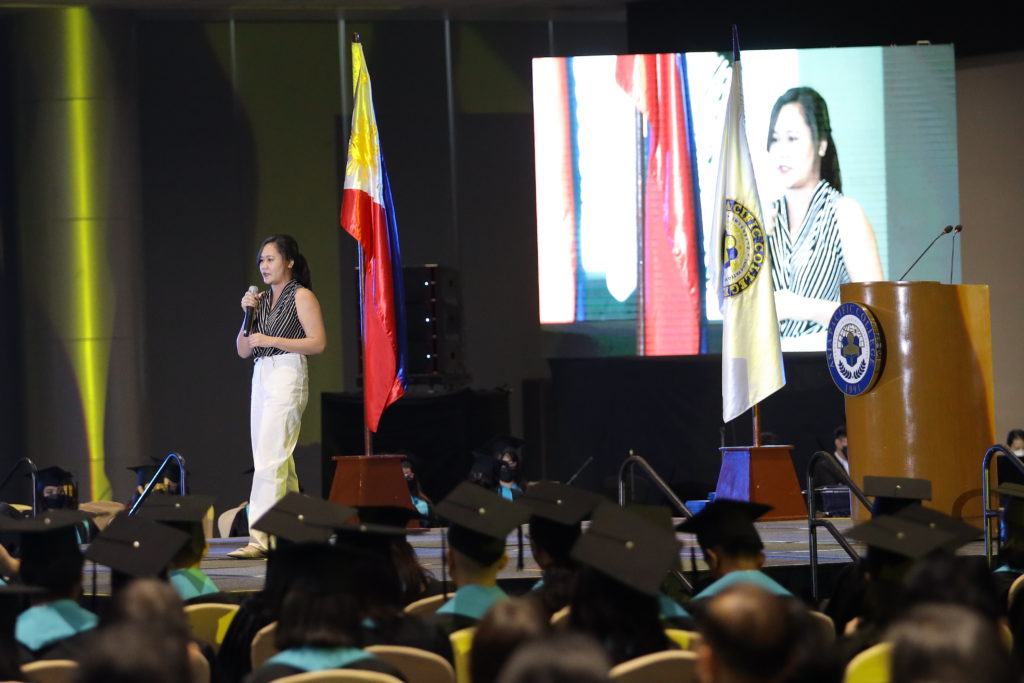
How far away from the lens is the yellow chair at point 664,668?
286 cm

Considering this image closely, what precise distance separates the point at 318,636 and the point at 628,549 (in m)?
0.96

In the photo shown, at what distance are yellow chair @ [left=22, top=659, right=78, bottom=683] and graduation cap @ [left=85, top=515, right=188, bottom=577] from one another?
3.80ft

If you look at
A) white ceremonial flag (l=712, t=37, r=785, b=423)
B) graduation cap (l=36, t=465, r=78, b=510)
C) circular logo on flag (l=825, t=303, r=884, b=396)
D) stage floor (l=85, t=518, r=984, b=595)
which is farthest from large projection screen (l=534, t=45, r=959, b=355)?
graduation cap (l=36, t=465, r=78, b=510)

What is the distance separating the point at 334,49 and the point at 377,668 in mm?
10104

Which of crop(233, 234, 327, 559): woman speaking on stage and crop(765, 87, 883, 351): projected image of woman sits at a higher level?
crop(765, 87, 883, 351): projected image of woman

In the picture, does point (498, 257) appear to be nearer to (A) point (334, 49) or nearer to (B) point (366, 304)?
(A) point (334, 49)

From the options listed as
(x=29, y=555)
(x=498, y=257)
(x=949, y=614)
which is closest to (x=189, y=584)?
(x=29, y=555)

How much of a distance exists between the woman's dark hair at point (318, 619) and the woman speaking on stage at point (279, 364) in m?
3.23

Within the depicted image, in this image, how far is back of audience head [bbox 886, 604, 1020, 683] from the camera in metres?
1.98

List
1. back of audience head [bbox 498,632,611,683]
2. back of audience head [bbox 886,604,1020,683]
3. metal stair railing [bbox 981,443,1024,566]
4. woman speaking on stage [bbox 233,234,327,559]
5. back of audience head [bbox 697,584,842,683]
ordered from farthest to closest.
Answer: woman speaking on stage [bbox 233,234,327,559]
metal stair railing [bbox 981,443,1024,566]
back of audience head [bbox 697,584,842,683]
back of audience head [bbox 886,604,1020,683]
back of audience head [bbox 498,632,611,683]

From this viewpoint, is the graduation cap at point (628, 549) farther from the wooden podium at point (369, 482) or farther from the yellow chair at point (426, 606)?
the wooden podium at point (369, 482)

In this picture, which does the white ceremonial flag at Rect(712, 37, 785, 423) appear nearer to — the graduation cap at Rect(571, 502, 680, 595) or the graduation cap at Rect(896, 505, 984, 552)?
the graduation cap at Rect(896, 505, 984, 552)

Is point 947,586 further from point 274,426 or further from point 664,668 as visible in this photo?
point 274,426

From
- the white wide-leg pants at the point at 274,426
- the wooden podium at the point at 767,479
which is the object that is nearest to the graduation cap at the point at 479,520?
the white wide-leg pants at the point at 274,426
